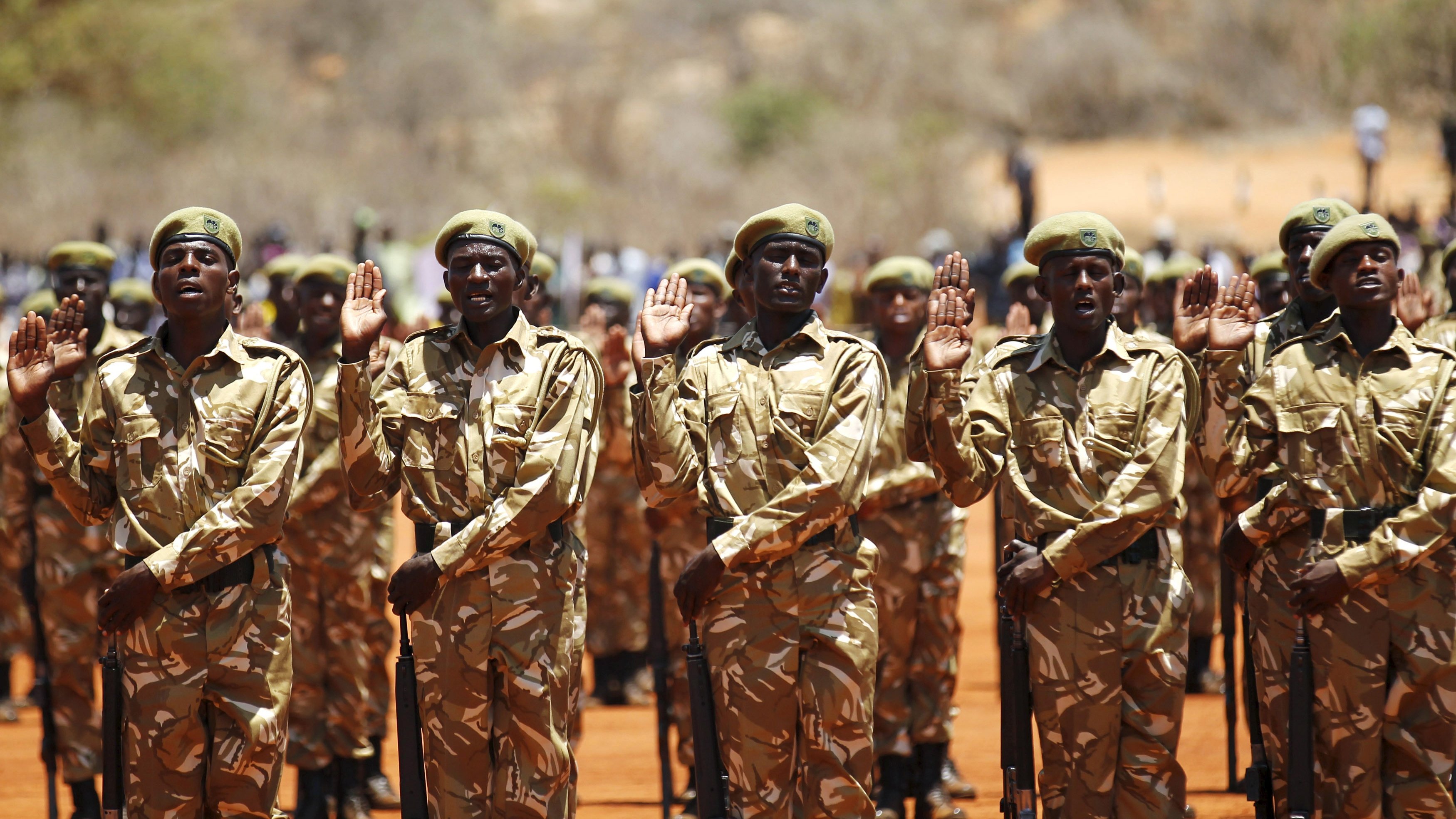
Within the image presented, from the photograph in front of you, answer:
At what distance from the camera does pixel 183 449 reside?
19.5 ft

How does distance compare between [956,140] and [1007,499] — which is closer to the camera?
[1007,499]

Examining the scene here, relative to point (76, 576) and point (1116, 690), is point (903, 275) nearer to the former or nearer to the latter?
point (1116, 690)

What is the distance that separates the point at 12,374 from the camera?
5965 mm

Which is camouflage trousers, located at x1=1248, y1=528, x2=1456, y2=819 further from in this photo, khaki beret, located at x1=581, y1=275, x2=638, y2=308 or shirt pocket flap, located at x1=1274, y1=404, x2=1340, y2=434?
khaki beret, located at x1=581, y1=275, x2=638, y2=308

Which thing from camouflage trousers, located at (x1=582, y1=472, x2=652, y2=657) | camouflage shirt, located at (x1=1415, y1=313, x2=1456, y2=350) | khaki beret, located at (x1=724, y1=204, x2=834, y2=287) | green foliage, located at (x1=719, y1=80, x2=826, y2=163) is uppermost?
green foliage, located at (x1=719, y1=80, x2=826, y2=163)

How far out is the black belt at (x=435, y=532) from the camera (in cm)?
591

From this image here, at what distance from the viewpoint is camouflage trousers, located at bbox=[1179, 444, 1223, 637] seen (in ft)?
34.8

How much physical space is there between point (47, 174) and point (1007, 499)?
38258 mm

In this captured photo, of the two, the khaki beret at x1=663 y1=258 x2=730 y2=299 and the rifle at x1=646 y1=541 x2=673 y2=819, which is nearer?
the rifle at x1=646 y1=541 x2=673 y2=819

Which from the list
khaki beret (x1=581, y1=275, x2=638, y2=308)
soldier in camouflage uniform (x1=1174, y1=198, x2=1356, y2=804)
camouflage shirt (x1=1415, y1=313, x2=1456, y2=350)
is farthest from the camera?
khaki beret (x1=581, y1=275, x2=638, y2=308)

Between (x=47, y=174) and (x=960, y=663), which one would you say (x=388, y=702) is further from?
(x=47, y=174)

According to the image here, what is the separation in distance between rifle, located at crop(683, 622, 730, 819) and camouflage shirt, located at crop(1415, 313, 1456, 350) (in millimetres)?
4360

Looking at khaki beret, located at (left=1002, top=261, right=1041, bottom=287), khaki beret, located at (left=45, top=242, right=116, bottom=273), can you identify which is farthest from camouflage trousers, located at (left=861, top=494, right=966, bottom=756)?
khaki beret, located at (left=45, top=242, right=116, bottom=273)

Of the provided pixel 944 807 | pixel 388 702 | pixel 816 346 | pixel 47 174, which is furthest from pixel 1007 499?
pixel 47 174
